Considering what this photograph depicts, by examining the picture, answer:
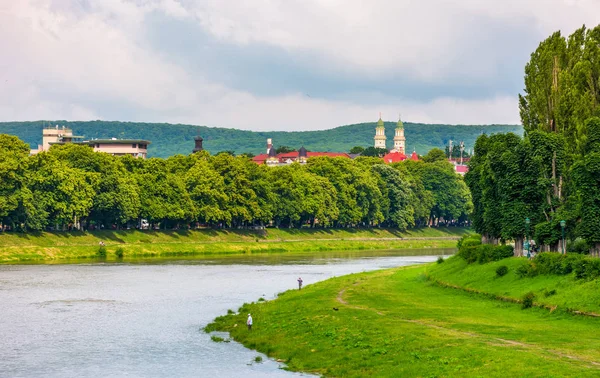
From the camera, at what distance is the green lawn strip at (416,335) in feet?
172

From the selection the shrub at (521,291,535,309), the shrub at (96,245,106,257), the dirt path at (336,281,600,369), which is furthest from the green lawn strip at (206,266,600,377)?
the shrub at (96,245,106,257)

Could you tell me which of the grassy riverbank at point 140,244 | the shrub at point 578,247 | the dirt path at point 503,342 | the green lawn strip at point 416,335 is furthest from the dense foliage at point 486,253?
the grassy riverbank at point 140,244

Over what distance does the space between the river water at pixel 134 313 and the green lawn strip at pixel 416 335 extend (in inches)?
131

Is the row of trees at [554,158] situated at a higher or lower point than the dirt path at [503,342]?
higher

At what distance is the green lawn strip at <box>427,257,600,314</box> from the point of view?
226ft

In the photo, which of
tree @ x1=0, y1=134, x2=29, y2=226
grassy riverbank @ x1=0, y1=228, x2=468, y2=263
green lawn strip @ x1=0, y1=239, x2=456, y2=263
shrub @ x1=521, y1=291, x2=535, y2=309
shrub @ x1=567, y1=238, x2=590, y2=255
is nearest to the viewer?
shrub @ x1=521, y1=291, x2=535, y2=309

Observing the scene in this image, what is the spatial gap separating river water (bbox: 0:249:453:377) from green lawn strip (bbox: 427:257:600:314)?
18.2 meters

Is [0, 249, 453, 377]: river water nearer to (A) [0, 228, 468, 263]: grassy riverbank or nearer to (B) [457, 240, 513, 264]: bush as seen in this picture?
(A) [0, 228, 468, 263]: grassy riverbank

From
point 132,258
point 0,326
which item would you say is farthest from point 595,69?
point 132,258

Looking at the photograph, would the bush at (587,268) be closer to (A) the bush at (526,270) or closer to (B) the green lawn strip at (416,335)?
(B) the green lawn strip at (416,335)

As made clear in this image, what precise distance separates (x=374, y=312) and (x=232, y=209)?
123163mm

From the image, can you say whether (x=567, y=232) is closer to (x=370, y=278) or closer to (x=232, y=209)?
(x=370, y=278)

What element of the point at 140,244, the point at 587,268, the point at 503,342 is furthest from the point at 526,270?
the point at 140,244

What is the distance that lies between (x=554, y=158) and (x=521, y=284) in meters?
17.8
